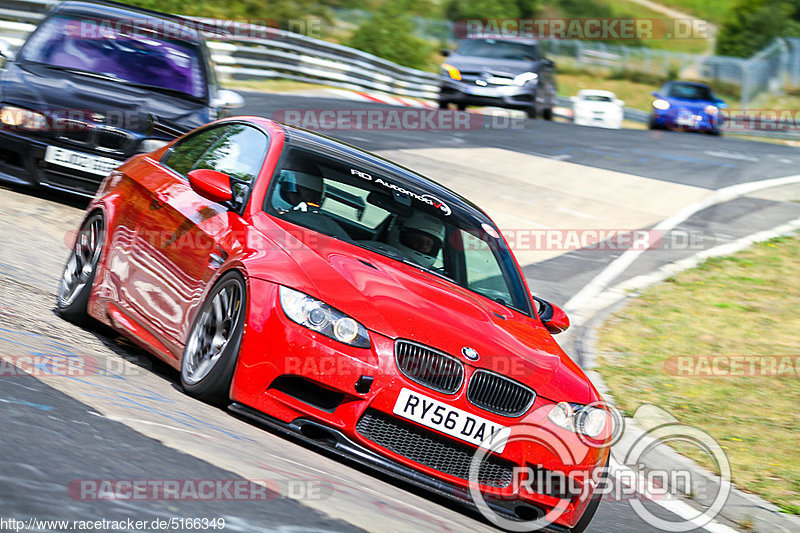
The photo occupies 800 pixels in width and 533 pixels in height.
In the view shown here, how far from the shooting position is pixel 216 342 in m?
5.27

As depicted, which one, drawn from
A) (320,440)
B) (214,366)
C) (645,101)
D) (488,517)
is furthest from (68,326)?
(645,101)

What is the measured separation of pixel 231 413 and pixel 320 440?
1.55 feet

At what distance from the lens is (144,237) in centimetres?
632

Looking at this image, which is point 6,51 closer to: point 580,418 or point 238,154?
point 238,154

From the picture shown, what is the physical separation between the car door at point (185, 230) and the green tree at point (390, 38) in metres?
39.1

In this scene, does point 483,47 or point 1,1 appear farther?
point 483,47

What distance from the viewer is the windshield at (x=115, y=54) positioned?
1067 cm

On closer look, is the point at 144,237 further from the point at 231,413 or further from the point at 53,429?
the point at 53,429

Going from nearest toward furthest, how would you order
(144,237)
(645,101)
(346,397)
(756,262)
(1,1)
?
(346,397)
(144,237)
(756,262)
(1,1)
(645,101)

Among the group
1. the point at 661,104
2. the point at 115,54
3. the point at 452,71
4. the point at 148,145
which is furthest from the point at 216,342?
the point at 661,104

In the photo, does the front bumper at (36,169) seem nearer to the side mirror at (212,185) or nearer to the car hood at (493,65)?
the side mirror at (212,185)

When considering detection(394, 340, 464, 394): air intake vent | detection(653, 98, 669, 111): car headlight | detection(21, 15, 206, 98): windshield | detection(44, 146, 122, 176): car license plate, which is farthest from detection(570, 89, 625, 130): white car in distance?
detection(394, 340, 464, 394): air intake vent

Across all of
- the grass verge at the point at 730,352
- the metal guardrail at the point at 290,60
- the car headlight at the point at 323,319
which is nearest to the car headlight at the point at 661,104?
the metal guardrail at the point at 290,60

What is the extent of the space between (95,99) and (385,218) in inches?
187
